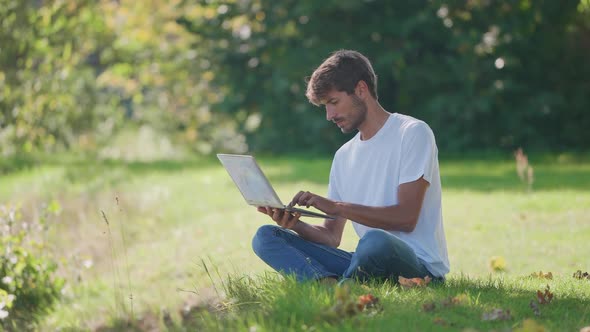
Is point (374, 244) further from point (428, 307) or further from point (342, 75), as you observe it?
point (342, 75)

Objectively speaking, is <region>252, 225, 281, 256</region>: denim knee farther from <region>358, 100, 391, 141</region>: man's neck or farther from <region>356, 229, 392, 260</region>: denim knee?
<region>358, 100, 391, 141</region>: man's neck

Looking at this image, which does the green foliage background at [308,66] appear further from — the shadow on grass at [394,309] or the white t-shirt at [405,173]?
the shadow on grass at [394,309]

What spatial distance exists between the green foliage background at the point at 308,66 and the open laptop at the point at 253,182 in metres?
12.3

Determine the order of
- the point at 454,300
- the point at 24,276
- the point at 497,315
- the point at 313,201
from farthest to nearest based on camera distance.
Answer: the point at 24,276, the point at 313,201, the point at 454,300, the point at 497,315

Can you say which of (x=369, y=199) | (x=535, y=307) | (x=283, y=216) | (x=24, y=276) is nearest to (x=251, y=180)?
(x=283, y=216)

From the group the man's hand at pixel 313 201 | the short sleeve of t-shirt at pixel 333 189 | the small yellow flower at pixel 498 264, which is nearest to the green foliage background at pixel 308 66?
the small yellow flower at pixel 498 264

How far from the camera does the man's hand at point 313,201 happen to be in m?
5.00

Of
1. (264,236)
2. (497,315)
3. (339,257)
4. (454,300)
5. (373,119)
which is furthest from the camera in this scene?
(339,257)

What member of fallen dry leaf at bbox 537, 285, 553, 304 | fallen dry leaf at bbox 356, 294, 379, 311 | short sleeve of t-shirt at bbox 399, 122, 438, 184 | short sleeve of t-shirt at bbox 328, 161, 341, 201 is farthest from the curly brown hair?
fallen dry leaf at bbox 537, 285, 553, 304

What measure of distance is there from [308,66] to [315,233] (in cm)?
1313

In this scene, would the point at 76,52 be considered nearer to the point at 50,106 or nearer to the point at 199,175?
the point at 50,106

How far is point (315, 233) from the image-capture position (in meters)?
5.71

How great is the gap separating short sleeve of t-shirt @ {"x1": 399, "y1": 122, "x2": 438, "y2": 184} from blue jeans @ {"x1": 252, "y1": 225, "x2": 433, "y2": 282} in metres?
0.35

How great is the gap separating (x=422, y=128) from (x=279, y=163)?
1239 cm
